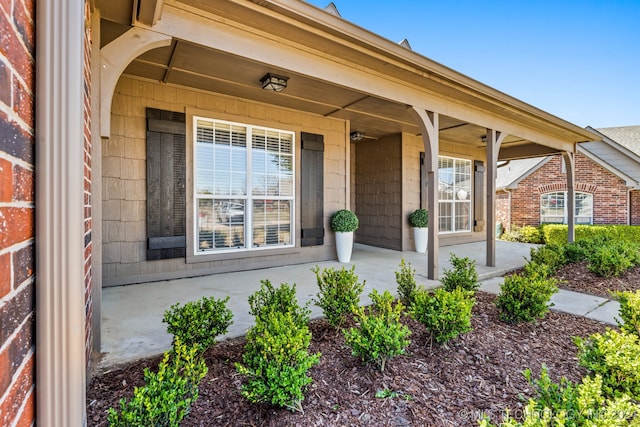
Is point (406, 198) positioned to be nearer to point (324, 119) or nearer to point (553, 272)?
point (324, 119)

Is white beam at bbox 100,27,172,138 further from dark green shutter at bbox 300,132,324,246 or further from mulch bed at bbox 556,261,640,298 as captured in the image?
mulch bed at bbox 556,261,640,298

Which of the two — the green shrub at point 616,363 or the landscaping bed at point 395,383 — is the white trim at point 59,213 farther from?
the green shrub at point 616,363

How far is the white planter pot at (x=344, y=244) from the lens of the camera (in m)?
5.80

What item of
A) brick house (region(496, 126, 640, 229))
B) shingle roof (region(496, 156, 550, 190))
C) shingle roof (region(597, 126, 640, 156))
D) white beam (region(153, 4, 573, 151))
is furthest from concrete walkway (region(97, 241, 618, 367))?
shingle roof (region(597, 126, 640, 156))

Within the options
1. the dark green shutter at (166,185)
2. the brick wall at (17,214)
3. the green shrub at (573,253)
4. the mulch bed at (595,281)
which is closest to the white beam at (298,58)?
the dark green shutter at (166,185)

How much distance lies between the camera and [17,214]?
27.4 inches

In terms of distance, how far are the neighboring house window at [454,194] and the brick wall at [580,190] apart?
4.63m

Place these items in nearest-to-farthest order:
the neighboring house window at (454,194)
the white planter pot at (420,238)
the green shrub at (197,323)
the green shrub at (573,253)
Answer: the green shrub at (197,323)
the green shrub at (573,253)
the white planter pot at (420,238)
the neighboring house window at (454,194)

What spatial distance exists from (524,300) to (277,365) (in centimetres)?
237

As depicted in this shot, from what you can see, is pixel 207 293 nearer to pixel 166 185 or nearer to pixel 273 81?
pixel 166 185

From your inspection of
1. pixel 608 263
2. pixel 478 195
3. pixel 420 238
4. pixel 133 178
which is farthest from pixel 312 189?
pixel 478 195

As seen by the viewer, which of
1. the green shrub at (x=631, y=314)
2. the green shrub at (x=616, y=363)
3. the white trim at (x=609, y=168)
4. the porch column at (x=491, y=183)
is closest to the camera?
the green shrub at (x=616, y=363)

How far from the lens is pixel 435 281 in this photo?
14.7 ft

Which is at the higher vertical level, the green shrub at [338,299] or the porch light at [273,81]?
the porch light at [273,81]
